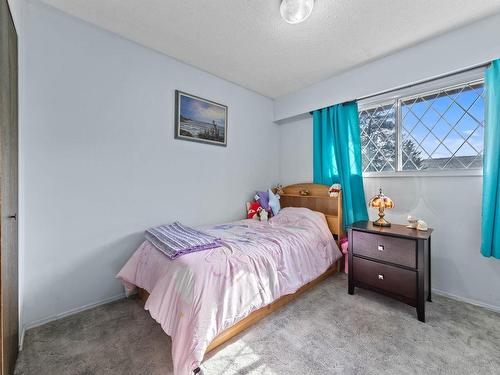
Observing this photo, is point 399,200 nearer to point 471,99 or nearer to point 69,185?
point 471,99

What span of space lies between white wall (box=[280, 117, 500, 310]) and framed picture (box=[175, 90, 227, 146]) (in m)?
2.19

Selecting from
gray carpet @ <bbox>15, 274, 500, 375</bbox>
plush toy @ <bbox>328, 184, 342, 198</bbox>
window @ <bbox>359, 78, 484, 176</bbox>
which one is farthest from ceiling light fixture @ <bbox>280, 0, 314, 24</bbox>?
gray carpet @ <bbox>15, 274, 500, 375</bbox>

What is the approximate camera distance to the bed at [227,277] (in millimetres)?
1319

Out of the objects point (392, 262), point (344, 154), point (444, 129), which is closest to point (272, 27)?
point (344, 154)

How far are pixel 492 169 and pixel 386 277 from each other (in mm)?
1305

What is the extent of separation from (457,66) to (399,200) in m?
1.40

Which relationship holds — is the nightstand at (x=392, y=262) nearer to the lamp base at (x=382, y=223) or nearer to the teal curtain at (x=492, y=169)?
the lamp base at (x=382, y=223)

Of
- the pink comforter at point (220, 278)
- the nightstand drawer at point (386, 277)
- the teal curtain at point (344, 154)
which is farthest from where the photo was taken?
the teal curtain at point (344, 154)

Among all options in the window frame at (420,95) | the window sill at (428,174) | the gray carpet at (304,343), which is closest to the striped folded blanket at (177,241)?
the gray carpet at (304,343)

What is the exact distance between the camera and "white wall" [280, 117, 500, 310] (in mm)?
2062

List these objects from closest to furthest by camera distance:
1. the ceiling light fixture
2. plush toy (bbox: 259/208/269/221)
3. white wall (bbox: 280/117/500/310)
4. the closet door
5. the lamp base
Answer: the closet door
the ceiling light fixture
white wall (bbox: 280/117/500/310)
the lamp base
plush toy (bbox: 259/208/269/221)

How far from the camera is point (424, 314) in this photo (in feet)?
5.90

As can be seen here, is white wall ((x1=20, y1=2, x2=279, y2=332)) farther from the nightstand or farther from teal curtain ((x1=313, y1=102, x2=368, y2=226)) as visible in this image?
the nightstand

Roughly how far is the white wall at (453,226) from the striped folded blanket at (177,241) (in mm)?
2183
